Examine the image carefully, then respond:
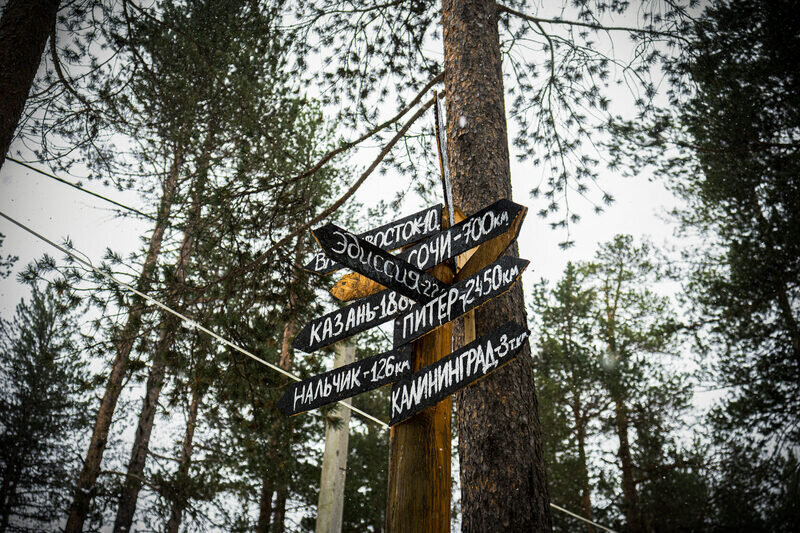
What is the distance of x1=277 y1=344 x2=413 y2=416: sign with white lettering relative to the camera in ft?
5.97

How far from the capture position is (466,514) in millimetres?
1980

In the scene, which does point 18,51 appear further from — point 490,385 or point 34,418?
point 34,418

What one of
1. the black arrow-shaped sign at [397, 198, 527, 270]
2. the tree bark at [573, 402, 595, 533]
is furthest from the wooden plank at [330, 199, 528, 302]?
the tree bark at [573, 402, 595, 533]

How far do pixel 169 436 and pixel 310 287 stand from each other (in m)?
13.3

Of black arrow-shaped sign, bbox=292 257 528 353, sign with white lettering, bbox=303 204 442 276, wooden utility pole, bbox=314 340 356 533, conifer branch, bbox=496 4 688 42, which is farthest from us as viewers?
wooden utility pole, bbox=314 340 356 533

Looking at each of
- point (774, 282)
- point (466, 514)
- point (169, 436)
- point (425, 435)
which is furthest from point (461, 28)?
point (169, 436)

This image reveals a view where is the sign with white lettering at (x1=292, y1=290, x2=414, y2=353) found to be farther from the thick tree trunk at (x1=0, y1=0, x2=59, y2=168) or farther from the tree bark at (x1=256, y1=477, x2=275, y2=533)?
the tree bark at (x1=256, y1=477, x2=275, y2=533)

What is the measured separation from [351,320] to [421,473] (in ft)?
2.15

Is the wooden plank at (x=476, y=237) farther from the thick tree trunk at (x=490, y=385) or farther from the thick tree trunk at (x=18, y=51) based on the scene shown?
the thick tree trunk at (x=18, y=51)

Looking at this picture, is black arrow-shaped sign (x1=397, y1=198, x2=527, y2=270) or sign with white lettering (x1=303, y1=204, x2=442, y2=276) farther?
sign with white lettering (x1=303, y1=204, x2=442, y2=276)

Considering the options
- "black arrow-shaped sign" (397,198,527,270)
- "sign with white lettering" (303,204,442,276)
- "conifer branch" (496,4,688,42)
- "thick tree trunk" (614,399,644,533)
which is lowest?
"black arrow-shaped sign" (397,198,527,270)

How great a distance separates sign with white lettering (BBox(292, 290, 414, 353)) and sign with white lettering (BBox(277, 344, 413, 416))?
0.14 m

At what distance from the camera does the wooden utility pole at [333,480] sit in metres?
5.52

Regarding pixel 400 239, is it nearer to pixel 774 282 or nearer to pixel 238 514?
pixel 774 282
